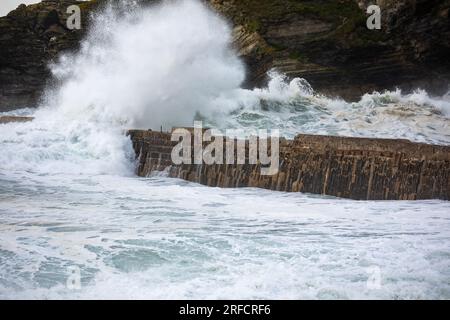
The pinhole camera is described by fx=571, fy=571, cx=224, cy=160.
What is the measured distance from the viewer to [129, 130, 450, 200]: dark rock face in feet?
23.1

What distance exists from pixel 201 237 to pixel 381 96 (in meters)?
14.9

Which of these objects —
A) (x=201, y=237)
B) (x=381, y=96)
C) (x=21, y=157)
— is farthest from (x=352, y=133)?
(x=201, y=237)

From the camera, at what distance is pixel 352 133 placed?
543 inches

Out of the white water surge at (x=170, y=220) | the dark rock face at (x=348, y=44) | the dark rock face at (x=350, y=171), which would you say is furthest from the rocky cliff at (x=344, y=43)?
Answer: the dark rock face at (x=350, y=171)
